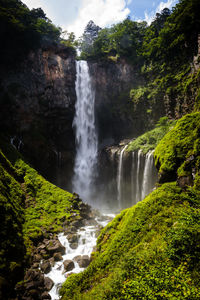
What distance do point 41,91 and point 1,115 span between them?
693 cm

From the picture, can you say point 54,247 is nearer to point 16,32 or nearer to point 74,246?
point 74,246

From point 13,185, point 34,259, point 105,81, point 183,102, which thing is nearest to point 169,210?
point 34,259

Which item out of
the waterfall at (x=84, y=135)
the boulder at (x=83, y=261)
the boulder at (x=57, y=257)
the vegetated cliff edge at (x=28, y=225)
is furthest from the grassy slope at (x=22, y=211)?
the waterfall at (x=84, y=135)

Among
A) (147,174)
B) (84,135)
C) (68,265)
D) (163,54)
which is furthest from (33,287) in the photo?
(163,54)

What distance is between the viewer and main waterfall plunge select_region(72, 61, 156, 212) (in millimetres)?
17641

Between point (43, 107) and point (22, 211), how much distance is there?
1677cm

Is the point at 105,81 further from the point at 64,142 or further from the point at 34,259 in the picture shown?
the point at 34,259

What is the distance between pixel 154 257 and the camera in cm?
376

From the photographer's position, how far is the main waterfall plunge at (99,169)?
17.6 meters

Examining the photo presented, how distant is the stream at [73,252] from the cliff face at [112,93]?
20.1 metres

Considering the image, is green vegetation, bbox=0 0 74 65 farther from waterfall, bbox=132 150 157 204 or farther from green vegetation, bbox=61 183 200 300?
green vegetation, bbox=61 183 200 300

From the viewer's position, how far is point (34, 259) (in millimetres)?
8133

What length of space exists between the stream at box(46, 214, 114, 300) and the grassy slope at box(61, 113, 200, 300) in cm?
212

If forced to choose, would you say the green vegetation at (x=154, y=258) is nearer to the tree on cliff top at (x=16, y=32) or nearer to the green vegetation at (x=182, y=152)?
the green vegetation at (x=182, y=152)
